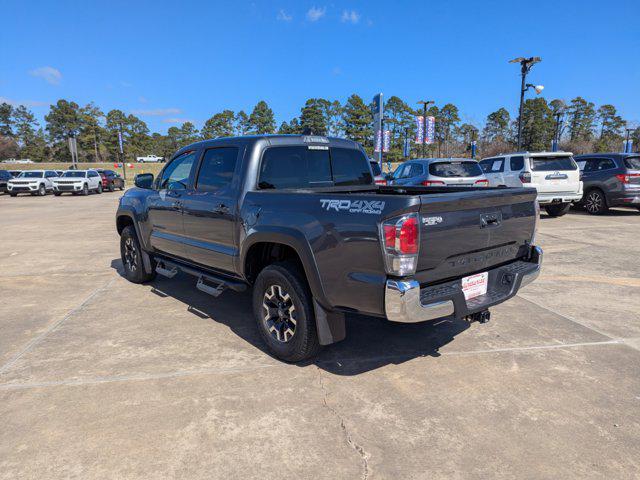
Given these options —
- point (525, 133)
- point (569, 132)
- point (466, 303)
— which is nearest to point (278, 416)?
point (466, 303)

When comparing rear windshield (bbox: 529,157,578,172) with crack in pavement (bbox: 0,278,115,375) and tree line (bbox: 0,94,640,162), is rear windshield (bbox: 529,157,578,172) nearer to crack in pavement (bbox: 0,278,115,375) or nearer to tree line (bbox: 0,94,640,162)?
crack in pavement (bbox: 0,278,115,375)

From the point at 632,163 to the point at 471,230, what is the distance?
1167 centimetres

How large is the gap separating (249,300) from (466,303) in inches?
117

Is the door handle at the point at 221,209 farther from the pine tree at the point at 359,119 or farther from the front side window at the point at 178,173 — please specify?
the pine tree at the point at 359,119

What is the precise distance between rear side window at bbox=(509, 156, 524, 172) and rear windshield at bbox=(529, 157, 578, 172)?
0.82 feet

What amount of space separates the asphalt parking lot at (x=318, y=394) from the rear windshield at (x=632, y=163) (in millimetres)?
8331

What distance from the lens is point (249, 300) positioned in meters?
5.33

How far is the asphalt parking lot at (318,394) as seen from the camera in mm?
2398

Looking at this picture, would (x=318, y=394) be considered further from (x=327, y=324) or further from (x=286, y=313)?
(x=286, y=313)

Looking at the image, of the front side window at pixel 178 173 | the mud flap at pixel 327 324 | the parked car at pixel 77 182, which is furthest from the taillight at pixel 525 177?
the parked car at pixel 77 182

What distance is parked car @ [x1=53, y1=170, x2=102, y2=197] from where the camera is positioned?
25503 mm

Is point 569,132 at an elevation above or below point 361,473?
above

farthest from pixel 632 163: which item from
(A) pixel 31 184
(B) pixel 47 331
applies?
(A) pixel 31 184

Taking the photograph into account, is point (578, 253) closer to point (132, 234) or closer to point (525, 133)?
point (132, 234)
